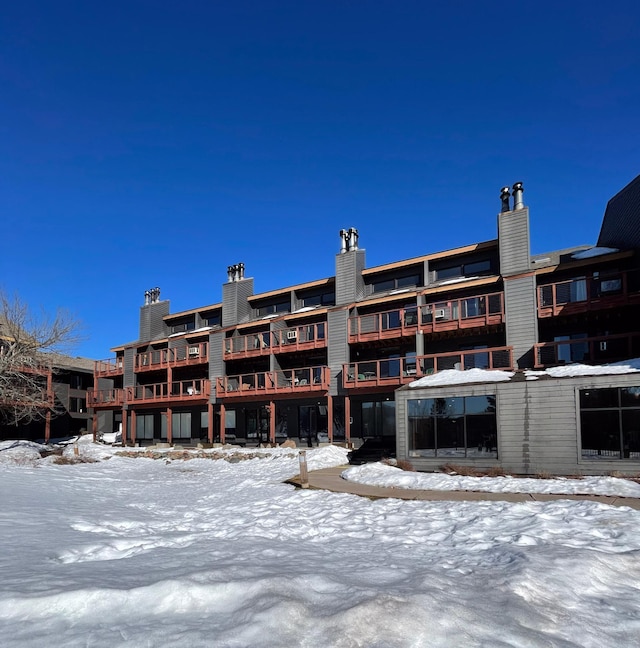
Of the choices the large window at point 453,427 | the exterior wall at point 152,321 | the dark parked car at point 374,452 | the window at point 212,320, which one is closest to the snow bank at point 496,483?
the large window at point 453,427

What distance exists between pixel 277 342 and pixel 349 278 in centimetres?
616

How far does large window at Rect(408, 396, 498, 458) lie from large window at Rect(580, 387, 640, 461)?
106 inches

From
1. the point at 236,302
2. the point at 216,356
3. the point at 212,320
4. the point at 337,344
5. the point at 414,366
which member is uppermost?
the point at 236,302

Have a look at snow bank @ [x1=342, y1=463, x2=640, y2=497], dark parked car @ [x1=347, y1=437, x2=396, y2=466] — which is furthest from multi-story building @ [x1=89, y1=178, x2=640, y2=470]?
dark parked car @ [x1=347, y1=437, x2=396, y2=466]

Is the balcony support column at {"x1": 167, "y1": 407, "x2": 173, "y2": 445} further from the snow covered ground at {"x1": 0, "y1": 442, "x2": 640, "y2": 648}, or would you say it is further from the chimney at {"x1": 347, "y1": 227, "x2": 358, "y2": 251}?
the snow covered ground at {"x1": 0, "y1": 442, "x2": 640, "y2": 648}

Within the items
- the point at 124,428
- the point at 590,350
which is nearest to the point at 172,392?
the point at 124,428

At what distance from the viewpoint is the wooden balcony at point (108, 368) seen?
→ 42312mm

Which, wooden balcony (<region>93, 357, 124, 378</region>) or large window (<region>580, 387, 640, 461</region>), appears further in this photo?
wooden balcony (<region>93, 357, 124, 378</region>)

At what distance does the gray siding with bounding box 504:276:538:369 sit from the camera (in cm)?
2341

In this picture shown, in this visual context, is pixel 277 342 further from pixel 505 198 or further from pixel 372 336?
pixel 505 198

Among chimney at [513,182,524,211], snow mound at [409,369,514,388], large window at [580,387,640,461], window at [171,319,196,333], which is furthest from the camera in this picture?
window at [171,319,196,333]

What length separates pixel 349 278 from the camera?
3067cm

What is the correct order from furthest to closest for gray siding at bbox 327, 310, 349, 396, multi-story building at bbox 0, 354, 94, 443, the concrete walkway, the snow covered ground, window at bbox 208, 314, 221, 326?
multi-story building at bbox 0, 354, 94, 443 → window at bbox 208, 314, 221, 326 → gray siding at bbox 327, 310, 349, 396 → the concrete walkway → the snow covered ground

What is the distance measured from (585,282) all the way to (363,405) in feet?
42.7
